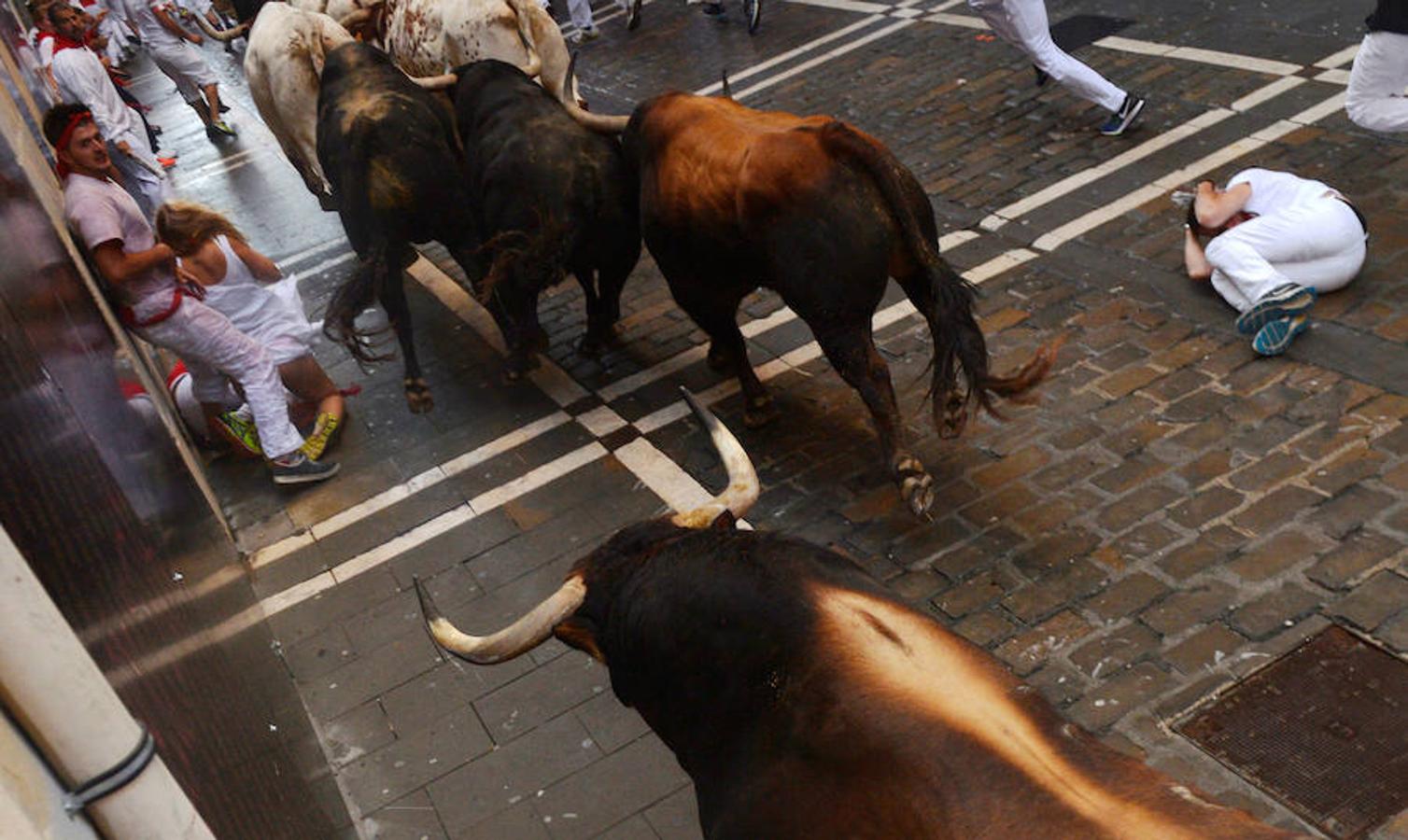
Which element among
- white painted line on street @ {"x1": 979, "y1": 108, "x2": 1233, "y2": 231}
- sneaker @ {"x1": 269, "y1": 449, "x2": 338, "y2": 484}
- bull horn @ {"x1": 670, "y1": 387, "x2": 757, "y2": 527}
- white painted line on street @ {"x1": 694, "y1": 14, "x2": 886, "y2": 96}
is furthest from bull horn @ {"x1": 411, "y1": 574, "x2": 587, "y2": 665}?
white painted line on street @ {"x1": 694, "y1": 14, "x2": 886, "y2": 96}

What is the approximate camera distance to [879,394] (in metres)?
6.22

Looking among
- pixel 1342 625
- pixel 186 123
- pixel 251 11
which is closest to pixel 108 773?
pixel 1342 625

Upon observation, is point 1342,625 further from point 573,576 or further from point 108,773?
point 108,773

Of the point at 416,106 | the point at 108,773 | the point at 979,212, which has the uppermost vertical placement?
the point at 108,773

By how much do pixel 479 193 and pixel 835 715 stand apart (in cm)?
565

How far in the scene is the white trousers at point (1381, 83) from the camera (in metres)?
7.14

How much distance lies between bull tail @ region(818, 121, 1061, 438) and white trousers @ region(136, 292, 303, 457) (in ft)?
12.6

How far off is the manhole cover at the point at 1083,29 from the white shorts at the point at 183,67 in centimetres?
1012

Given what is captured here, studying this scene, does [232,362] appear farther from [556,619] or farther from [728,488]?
[556,619]

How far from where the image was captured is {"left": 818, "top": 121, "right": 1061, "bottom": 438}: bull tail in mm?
5852

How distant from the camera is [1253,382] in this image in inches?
254

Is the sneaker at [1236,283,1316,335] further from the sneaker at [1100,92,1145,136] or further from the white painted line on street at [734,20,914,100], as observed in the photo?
the white painted line on street at [734,20,914,100]

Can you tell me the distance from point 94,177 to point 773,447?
13.1 ft

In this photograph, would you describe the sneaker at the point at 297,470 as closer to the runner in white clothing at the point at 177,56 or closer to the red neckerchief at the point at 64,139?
the red neckerchief at the point at 64,139
